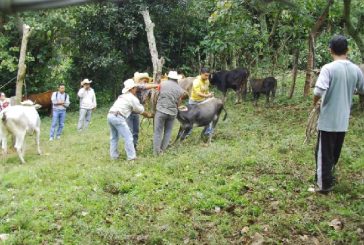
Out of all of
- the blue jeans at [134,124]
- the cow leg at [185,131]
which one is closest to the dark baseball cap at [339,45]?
the cow leg at [185,131]

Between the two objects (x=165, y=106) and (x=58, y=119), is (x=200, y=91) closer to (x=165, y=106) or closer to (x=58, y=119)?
(x=165, y=106)

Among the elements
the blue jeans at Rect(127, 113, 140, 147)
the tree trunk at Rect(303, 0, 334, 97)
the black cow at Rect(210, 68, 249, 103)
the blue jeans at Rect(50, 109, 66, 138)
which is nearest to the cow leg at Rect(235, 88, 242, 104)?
the black cow at Rect(210, 68, 249, 103)

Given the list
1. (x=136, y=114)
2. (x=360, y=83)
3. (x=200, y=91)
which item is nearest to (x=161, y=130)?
(x=136, y=114)

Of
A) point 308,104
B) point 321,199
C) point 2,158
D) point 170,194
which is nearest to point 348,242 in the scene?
point 321,199

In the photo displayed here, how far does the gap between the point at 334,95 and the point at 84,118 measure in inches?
461

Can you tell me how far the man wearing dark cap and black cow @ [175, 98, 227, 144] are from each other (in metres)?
5.04

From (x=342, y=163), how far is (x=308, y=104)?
7.64 m

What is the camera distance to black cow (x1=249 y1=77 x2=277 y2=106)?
54.0ft

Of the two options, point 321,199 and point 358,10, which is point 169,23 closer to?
point 358,10

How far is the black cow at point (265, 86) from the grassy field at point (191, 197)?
18.3ft

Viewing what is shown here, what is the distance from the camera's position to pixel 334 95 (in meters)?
6.00

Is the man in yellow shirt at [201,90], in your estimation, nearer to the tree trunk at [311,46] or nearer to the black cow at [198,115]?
the black cow at [198,115]

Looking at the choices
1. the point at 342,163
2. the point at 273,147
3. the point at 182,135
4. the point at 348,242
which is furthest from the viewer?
the point at 182,135

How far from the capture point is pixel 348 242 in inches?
203
